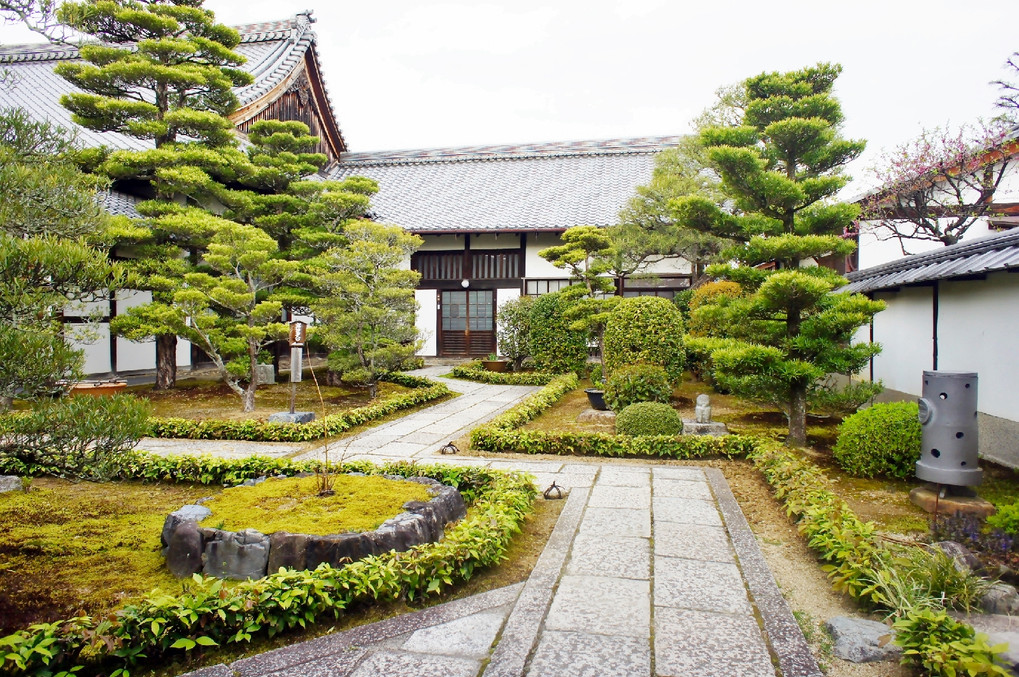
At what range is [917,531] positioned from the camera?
4668 millimetres

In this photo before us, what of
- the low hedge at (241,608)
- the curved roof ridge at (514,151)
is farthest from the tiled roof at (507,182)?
the low hedge at (241,608)

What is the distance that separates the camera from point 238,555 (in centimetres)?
387

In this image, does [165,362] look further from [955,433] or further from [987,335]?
[987,335]

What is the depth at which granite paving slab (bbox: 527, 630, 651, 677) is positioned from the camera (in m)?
2.83

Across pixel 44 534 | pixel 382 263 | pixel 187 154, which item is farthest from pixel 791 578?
pixel 187 154

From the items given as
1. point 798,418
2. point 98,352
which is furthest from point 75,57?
point 798,418

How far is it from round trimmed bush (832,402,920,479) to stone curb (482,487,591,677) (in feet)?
10.0

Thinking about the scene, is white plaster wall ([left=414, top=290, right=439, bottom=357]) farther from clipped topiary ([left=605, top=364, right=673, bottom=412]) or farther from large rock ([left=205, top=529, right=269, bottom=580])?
large rock ([left=205, top=529, right=269, bottom=580])

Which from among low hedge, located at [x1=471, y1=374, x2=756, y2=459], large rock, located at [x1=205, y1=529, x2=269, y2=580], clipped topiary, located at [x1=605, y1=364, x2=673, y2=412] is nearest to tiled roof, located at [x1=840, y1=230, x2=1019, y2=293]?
low hedge, located at [x1=471, y1=374, x2=756, y2=459]

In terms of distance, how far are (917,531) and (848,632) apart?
80.5 inches

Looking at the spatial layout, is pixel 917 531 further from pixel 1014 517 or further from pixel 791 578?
pixel 791 578

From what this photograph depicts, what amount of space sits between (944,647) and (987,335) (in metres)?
5.11

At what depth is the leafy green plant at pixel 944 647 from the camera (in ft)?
8.54

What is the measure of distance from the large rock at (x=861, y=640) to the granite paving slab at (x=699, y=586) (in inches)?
17.3
